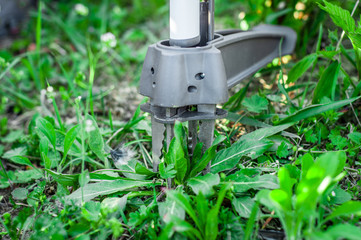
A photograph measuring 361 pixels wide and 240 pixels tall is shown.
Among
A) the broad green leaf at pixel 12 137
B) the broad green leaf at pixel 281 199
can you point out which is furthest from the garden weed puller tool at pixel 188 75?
the broad green leaf at pixel 12 137

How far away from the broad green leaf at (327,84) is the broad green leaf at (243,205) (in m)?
0.68

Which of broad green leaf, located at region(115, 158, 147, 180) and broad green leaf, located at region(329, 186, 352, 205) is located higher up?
broad green leaf, located at region(329, 186, 352, 205)

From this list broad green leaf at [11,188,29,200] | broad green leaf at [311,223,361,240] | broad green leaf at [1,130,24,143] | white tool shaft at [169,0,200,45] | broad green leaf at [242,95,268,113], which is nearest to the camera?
broad green leaf at [311,223,361,240]

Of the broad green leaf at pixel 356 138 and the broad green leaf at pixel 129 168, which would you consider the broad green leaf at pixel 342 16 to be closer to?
the broad green leaf at pixel 356 138

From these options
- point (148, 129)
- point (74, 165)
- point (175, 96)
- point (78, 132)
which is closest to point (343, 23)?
point (175, 96)

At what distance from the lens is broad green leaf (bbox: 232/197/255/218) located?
1.01 m

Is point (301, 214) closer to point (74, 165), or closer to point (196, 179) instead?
point (196, 179)

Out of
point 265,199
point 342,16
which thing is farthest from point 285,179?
point 342,16

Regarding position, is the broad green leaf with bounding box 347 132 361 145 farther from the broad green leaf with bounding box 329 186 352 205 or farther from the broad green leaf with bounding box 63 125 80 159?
the broad green leaf with bounding box 63 125 80 159

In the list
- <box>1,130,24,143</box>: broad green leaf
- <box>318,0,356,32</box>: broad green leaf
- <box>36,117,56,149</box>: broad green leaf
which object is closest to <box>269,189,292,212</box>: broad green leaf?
<box>318,0,356,32</box>: broad green leaf

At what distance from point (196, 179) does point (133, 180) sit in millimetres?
245

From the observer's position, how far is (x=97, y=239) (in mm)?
1013

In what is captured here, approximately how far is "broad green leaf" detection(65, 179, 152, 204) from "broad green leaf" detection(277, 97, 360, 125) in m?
0.63

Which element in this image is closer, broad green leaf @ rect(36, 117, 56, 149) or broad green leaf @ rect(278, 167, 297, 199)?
broad green leaf @ rect(278, 167, 297, 199)
